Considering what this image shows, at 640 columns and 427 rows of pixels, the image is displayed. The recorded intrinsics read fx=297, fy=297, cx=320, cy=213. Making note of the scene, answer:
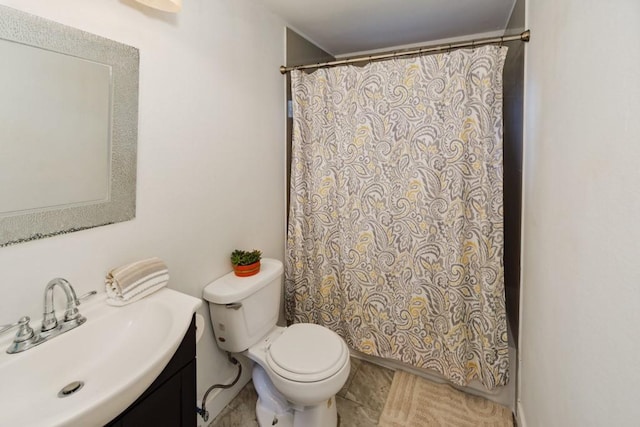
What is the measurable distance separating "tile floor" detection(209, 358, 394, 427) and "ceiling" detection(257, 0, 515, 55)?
7.61ft

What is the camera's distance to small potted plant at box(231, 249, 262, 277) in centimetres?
162

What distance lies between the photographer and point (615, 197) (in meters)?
0.62

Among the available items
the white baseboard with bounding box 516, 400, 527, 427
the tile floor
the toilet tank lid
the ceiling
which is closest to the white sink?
the toilet tank lid

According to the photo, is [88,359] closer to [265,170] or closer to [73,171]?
[73,171]

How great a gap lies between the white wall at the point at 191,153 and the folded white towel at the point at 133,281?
0.07 m

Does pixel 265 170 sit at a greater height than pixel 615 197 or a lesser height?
greater

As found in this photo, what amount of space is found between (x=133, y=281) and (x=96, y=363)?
A: 27cm

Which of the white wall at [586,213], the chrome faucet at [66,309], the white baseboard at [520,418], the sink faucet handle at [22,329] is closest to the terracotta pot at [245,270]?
the chrome faucet at [66,309]

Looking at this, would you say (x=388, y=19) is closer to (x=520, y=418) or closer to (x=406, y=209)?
(x=406, y=209)

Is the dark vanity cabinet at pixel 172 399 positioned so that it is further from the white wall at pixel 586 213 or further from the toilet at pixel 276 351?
the white wall at pixel 586 213

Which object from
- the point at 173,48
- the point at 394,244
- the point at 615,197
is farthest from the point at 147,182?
the point at 615,197

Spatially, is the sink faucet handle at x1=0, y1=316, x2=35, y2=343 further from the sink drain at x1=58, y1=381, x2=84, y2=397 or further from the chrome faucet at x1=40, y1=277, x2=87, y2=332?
the sink drain at x1=58, y1=381, x2=84, y2=397

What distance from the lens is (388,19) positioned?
196 centimetres

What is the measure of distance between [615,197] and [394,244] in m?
1.21
